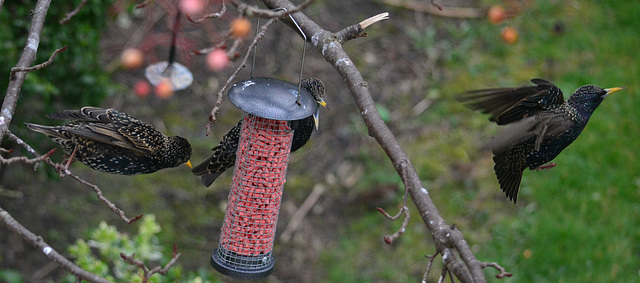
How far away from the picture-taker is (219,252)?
291cm

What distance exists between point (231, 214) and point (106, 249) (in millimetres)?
1024

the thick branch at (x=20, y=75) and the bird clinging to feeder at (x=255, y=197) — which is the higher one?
the thick branch at (x=20, y=75)

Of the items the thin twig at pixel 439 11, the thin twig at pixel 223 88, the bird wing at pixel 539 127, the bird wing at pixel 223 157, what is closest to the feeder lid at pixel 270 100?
the thin twig at pixel 223 88

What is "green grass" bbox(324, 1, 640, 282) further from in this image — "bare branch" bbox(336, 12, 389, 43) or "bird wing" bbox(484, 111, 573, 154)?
"bare branch" bbox(336, 12, 389, 43)

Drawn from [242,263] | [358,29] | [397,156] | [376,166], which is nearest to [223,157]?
[242,263]

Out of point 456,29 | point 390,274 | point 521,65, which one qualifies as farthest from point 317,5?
point 390,274

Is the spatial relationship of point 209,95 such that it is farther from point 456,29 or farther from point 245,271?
point 245,271

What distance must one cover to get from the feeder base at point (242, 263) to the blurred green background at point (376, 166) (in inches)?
25.7

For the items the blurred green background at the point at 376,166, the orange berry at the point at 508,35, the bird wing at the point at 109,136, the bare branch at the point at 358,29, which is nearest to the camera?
the bare branch at the point at 358,29

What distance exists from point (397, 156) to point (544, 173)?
124 inches

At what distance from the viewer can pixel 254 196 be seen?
A: 2863 millimetres

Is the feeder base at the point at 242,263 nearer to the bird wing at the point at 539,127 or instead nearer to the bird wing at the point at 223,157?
the bird wing at the point at 223,157

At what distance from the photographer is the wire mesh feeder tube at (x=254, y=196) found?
2795mm

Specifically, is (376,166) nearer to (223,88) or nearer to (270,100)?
(270,100)
